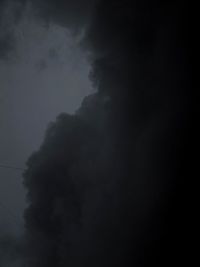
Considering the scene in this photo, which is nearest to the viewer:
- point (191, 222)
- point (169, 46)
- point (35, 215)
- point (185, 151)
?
point (191, 222)

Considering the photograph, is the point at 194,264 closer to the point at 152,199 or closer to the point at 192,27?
the point at 152,199

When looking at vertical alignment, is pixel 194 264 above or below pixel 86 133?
below

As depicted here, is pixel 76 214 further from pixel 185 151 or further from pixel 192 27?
pixel 192 27

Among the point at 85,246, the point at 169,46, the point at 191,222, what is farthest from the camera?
the point at 85,246

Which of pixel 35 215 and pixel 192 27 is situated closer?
pixel 192 27

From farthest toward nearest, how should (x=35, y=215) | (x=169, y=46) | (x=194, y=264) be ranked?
1. (x=35, y=215)
2. (x=169, y=46)
3. (x=194, y=264)

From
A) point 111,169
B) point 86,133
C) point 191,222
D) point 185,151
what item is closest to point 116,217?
point 111,169

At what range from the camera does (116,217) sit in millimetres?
21938

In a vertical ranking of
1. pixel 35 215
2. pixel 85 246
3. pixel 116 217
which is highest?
pixel 35 215

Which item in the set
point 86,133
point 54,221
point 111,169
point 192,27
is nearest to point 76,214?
point 54,221

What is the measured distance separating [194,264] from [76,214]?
45.2 ft

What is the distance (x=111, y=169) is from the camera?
25.1 m

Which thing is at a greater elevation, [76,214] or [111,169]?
[111,169]

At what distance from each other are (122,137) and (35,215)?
13.6 m
